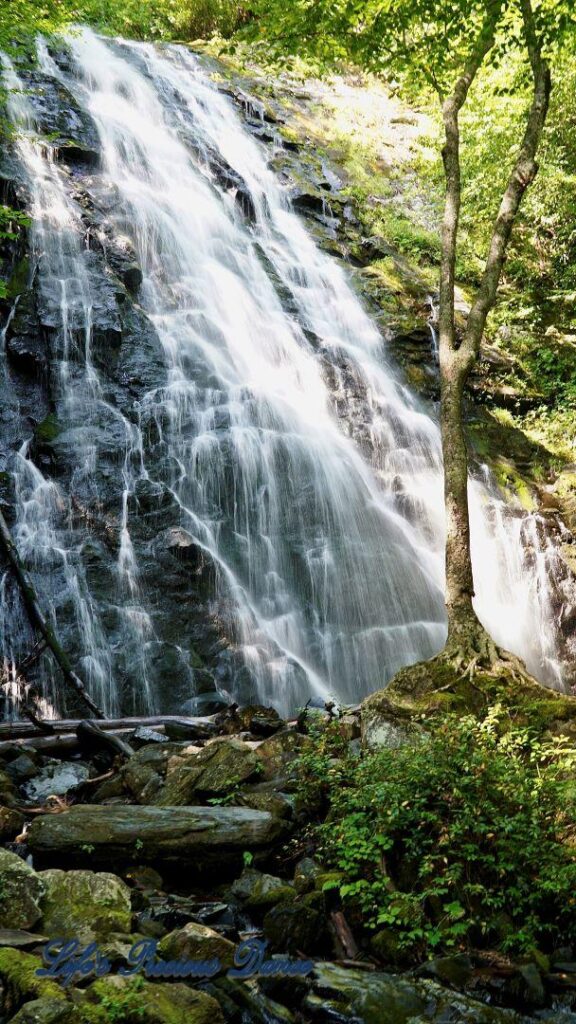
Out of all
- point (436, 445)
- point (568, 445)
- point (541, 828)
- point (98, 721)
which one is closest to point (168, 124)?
point (436, 445)

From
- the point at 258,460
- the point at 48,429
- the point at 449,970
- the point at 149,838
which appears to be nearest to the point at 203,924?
the point at 149,838

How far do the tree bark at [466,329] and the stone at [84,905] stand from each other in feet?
13.4

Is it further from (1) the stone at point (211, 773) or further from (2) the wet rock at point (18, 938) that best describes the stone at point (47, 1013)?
(1) the stone at point (211, 773)

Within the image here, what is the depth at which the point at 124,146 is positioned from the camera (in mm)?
18797

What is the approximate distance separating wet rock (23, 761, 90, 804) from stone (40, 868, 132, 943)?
196 cm

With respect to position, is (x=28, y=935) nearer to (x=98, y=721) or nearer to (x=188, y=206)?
(x=98, y=721)

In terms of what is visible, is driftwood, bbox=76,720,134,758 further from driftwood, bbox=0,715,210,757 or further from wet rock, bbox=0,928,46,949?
wet rock, bbox=0,928,46,949

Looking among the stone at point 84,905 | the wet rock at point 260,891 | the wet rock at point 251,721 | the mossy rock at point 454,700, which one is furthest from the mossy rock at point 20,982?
the wet rock at point 251,721

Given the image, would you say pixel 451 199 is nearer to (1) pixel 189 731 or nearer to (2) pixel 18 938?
(1) pixel 189 731

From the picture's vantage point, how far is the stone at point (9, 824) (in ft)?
16.7

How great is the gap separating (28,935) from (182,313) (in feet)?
41.9

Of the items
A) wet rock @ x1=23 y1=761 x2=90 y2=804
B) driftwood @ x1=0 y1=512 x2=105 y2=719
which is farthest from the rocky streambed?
driftwood @ x1=0 y1=512 x2=105 y2=719

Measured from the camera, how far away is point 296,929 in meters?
4.24

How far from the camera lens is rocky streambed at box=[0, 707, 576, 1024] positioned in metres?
3.37
